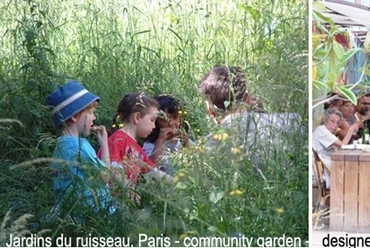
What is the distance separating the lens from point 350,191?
12.6 ft

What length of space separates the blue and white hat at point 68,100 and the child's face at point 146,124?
0.23 meters

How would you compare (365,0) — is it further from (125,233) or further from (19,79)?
(19,79)

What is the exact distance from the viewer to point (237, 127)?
3844 millimetres

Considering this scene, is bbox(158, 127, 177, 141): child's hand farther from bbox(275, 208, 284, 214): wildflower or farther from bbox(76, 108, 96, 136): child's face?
bbox(275, 208, 284, 214): wildflower

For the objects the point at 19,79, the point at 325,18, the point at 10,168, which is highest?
the point at 325,18

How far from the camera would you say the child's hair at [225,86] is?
4090 millimetres

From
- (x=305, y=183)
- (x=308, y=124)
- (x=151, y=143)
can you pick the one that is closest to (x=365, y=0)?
(x=308, y=124)

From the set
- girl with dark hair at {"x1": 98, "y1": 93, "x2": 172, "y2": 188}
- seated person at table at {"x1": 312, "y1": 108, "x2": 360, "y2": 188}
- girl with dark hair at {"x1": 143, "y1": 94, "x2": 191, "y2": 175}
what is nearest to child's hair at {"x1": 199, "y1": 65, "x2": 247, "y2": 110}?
girl with dark hair at {"x1": 143, "y1": 94, "x2": 191, "y2": 175}

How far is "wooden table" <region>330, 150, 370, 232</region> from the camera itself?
3805mm

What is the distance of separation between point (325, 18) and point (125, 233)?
1.23 meters

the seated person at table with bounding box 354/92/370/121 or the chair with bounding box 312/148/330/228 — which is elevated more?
the seated person at table with bounding box 354/92/370/121

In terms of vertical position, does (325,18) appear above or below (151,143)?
above

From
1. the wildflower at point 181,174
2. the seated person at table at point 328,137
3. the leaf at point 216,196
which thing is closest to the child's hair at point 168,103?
the wildflower at point 181,174

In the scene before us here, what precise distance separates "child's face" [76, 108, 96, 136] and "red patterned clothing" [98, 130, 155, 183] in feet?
0.38
